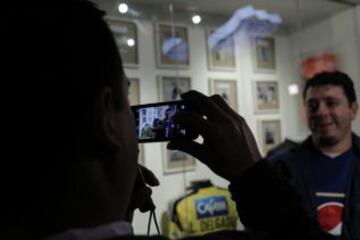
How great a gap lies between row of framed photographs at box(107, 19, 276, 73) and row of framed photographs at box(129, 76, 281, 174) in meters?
0.10

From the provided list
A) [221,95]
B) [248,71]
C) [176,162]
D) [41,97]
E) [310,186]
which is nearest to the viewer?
[41,97]

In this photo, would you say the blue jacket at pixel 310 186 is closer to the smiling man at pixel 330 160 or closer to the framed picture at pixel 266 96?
the smiling man at pixel 330 160

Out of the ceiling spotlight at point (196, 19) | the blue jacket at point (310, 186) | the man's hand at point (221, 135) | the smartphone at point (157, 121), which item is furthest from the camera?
the ceiling spotlight at point (196, 19)

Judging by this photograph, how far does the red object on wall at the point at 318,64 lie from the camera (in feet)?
9.55

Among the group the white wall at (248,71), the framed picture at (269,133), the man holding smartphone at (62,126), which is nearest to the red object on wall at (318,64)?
the white wall at (248,71)

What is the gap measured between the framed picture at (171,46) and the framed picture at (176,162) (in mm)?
517

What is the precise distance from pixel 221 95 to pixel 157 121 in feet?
4.90

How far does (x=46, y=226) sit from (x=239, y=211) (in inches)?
10.1

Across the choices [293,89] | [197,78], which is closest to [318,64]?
[293,89]

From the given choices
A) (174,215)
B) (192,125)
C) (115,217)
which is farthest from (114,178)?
(174,215)

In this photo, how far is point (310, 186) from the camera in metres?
1.56

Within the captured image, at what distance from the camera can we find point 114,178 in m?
0.44

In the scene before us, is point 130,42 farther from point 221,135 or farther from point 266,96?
point 221,135

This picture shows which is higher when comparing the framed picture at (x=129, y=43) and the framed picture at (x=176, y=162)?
the framed picture at (x=129, y=43)
